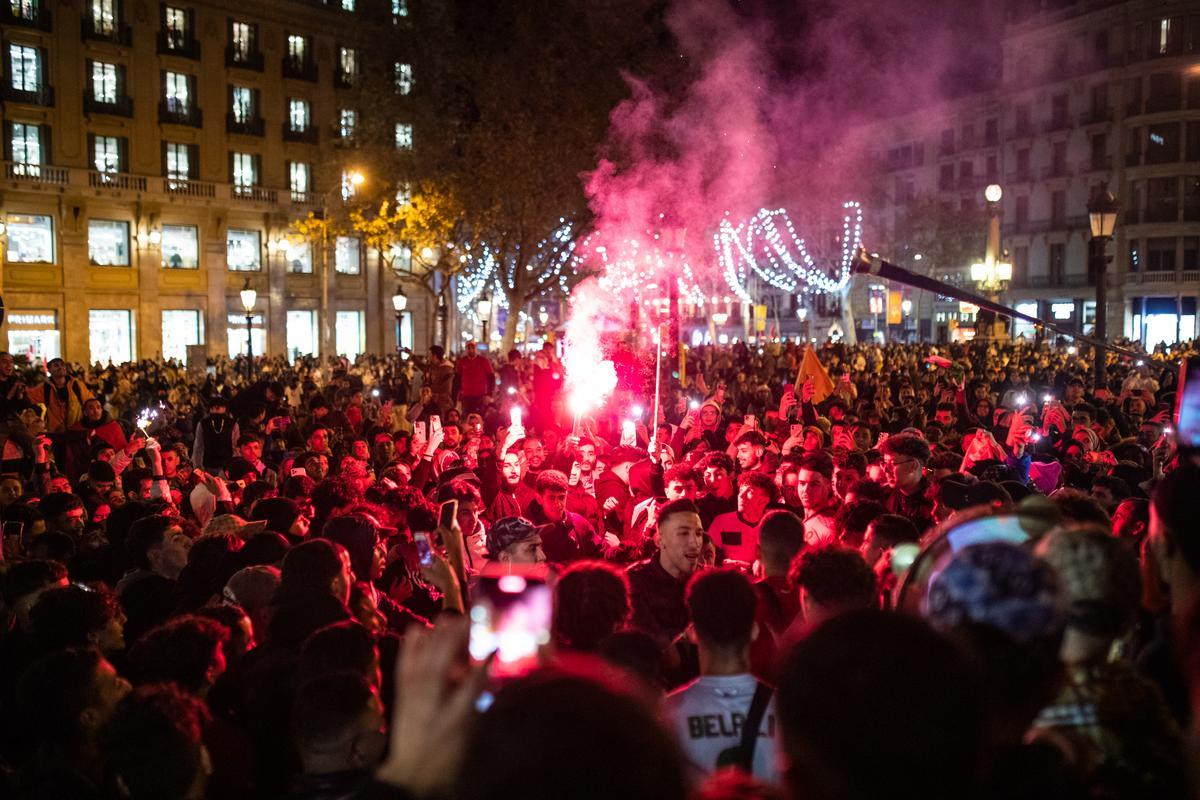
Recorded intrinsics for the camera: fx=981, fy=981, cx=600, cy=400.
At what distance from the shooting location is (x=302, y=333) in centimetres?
4919

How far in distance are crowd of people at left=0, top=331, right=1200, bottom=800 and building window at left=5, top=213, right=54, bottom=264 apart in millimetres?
37291

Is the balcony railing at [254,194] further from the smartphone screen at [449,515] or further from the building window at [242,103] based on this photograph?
the smartphone screen at [449,515]

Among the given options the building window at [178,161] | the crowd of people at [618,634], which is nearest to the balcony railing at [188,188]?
the building window at [178,161]

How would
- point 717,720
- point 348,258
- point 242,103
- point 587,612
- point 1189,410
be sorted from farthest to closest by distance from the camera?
point 348,258 < point 242,103 < point 1189,410 < point 587,612 < point 717,720

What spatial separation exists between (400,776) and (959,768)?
100cm

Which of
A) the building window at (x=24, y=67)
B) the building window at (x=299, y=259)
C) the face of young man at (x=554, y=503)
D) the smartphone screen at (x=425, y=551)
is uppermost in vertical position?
the building window at (x=24, y=67)

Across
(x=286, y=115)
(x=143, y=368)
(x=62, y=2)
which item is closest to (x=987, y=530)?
(x=143, y=368)

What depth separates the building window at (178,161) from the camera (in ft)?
146

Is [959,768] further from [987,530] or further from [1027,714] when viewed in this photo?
[987,530]

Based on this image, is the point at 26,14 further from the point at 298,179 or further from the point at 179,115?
the point at 298,179

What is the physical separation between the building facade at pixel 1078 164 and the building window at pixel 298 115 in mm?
34095

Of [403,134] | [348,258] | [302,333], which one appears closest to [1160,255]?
[403,134]

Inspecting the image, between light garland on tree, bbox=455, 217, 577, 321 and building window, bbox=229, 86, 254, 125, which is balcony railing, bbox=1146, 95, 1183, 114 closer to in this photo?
light garland on tree, bbox=455, 217, 577, 321

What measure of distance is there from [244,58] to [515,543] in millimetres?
47125
